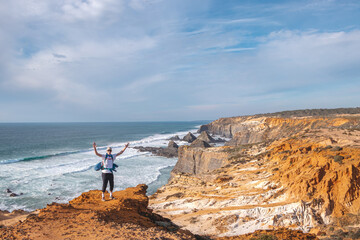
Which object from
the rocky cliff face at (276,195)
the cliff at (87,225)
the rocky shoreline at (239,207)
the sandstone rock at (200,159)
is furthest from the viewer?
the sandstone rock at (200,159)

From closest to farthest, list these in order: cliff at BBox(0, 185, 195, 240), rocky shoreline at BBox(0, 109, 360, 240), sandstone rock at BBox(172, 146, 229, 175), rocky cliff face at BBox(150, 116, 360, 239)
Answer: cliff at BBox(0, 185, 195, 240) → rocky shoreline at BBox(0, 109, 360, 240) → rocky cliff face at BBox(150, 116, 360, 239) → sandstone rock at BBox(172, 146, 229, 175)

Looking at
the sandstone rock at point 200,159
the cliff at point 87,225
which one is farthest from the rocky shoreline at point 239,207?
the sandstone rock at point 200,159

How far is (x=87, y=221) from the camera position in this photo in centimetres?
635

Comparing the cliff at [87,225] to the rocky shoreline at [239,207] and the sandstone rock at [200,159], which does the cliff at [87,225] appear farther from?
the sandstone rock at [200,159]

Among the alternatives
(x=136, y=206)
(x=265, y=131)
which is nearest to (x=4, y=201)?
(x=136, y=206)

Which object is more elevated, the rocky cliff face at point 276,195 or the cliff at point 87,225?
the cliff at point 87,225

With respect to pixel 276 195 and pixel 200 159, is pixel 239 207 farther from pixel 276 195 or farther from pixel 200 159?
pixel 200 159

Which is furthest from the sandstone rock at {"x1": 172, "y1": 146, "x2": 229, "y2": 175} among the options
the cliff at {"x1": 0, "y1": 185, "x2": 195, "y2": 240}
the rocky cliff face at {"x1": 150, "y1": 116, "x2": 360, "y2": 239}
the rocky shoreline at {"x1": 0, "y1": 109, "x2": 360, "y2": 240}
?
the cliff at {"x1": 0, "y1": 185, "x2": 195, "y2": 240}

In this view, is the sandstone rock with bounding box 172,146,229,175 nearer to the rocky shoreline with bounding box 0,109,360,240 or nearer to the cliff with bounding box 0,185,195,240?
the rocky shoreline with bounding box 0,109,360,240

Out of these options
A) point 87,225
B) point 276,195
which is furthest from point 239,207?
point 87,225

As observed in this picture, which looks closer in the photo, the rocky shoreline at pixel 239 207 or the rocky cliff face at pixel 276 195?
the rocky shoreline at pixel 239 207

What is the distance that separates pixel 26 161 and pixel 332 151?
51484 millimetres

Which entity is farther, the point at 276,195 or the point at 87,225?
the point at 276,195

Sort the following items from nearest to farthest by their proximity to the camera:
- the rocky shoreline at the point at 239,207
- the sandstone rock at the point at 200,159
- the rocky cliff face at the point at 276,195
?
the rocky shoreline at the point at 239,207
the rocky cliff face at the point at 276,195
the sandstone rock at the point at 200,159
